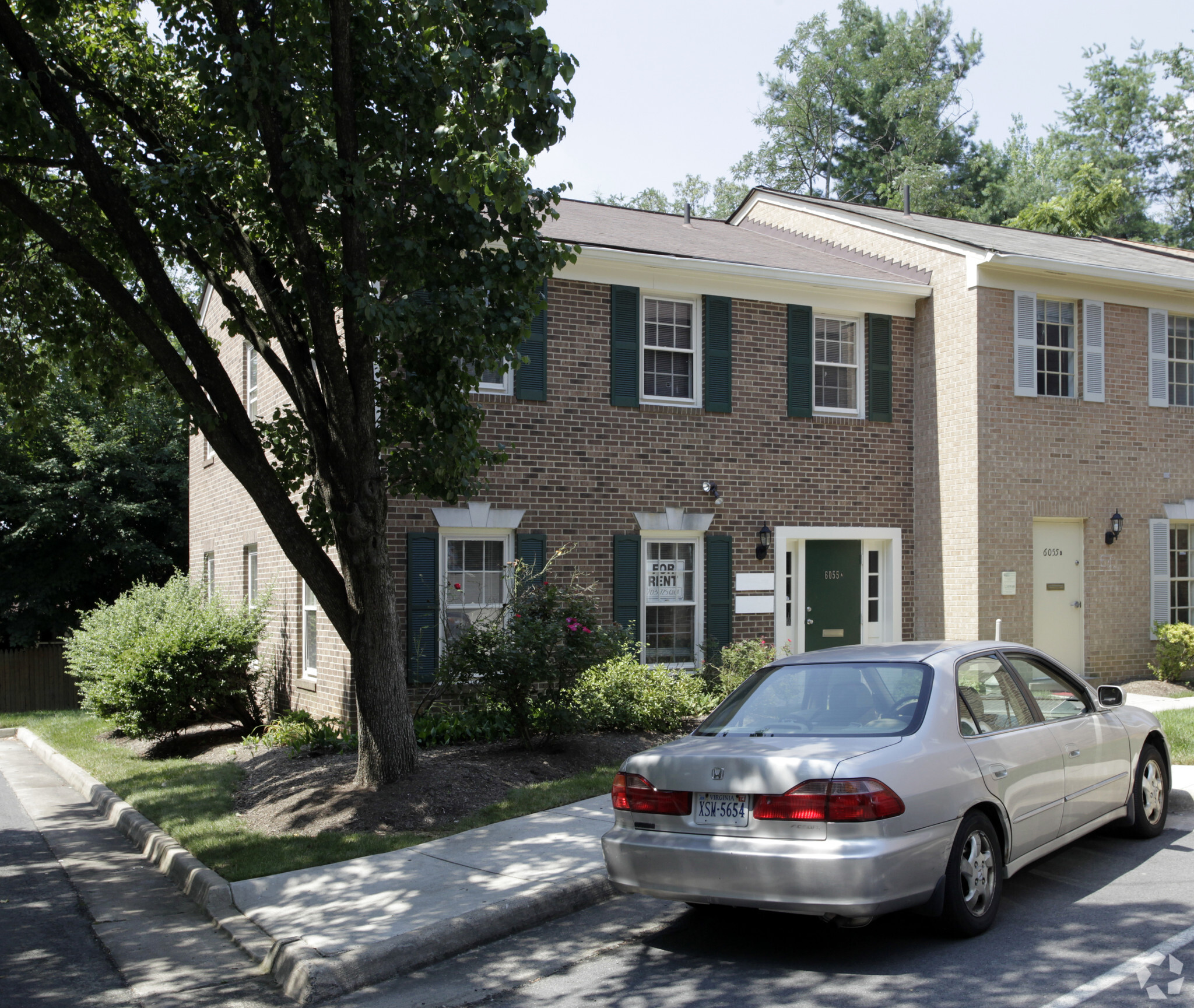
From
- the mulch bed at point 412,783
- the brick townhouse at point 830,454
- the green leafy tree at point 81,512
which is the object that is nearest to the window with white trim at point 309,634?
the brick townhouse at point 830,454

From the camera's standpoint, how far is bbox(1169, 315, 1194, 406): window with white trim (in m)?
16.2

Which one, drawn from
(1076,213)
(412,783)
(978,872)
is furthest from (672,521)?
(1076,213)

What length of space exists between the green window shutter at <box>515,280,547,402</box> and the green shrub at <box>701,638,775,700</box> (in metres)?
3.92

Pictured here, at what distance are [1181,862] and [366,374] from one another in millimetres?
6590

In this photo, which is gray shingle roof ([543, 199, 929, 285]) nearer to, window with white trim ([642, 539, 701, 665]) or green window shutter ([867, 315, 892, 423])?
green window shutter ([867, 315, 892, 423])

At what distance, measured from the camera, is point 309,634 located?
1412 cm

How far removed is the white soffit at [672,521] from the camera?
13.6 meters

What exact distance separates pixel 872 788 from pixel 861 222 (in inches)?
550

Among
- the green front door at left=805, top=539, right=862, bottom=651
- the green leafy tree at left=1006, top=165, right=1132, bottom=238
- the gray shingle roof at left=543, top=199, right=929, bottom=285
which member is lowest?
the green front door at left=805, top=539, right=862, bottom=651

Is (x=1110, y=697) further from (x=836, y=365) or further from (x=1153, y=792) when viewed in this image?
(x=836, y=365)

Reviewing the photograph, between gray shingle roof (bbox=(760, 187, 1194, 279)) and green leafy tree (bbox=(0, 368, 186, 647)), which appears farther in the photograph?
green leafy tree (bbox=(0, 368, 186, 647))

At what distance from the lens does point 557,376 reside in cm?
1317

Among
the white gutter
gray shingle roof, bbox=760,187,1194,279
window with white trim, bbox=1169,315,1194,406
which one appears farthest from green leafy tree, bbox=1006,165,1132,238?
the white gutter

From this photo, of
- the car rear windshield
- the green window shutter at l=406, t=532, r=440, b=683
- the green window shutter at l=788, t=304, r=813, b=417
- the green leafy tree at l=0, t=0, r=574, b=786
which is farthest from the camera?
the green window shutter at l=788, t=304, r=813, b=417
